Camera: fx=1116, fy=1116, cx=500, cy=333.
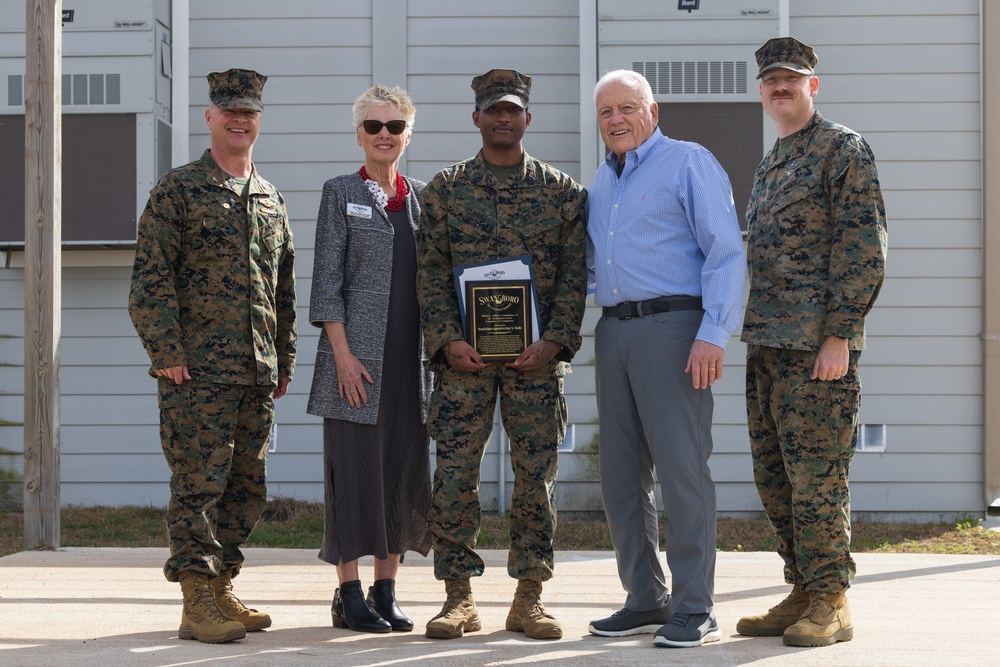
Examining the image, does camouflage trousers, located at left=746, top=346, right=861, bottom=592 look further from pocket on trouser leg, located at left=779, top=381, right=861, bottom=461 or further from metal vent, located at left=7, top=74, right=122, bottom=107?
metal vent, located at left=7, top=74, right=122, bottom=107

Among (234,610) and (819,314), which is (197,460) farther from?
(819,314)

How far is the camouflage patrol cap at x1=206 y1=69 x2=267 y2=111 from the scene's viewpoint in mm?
3531

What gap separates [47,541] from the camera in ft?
17.2

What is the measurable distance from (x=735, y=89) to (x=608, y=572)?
316 cm

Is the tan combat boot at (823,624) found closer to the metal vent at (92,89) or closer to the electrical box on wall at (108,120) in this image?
the electrical box on wall at (108,120)

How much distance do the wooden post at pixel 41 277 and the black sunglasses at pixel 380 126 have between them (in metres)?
2.40

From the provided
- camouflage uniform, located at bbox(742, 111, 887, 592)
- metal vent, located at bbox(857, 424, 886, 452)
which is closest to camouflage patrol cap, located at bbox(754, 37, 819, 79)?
camouflage uniform, located at bbox(742, 111, 887, 592)

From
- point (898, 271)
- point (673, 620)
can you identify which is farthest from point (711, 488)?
point (898, 271)

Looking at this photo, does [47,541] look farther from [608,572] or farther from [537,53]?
[537,53]

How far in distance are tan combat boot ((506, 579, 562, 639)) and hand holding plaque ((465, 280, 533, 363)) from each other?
0.71 metres

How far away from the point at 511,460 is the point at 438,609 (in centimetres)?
84

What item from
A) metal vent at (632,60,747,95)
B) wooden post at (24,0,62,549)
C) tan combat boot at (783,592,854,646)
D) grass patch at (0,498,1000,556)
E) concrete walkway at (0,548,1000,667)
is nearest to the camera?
concrete walkway at (0,548,1000,667)

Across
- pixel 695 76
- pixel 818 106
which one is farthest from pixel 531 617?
pixel 818 106

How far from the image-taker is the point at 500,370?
3.46 m
